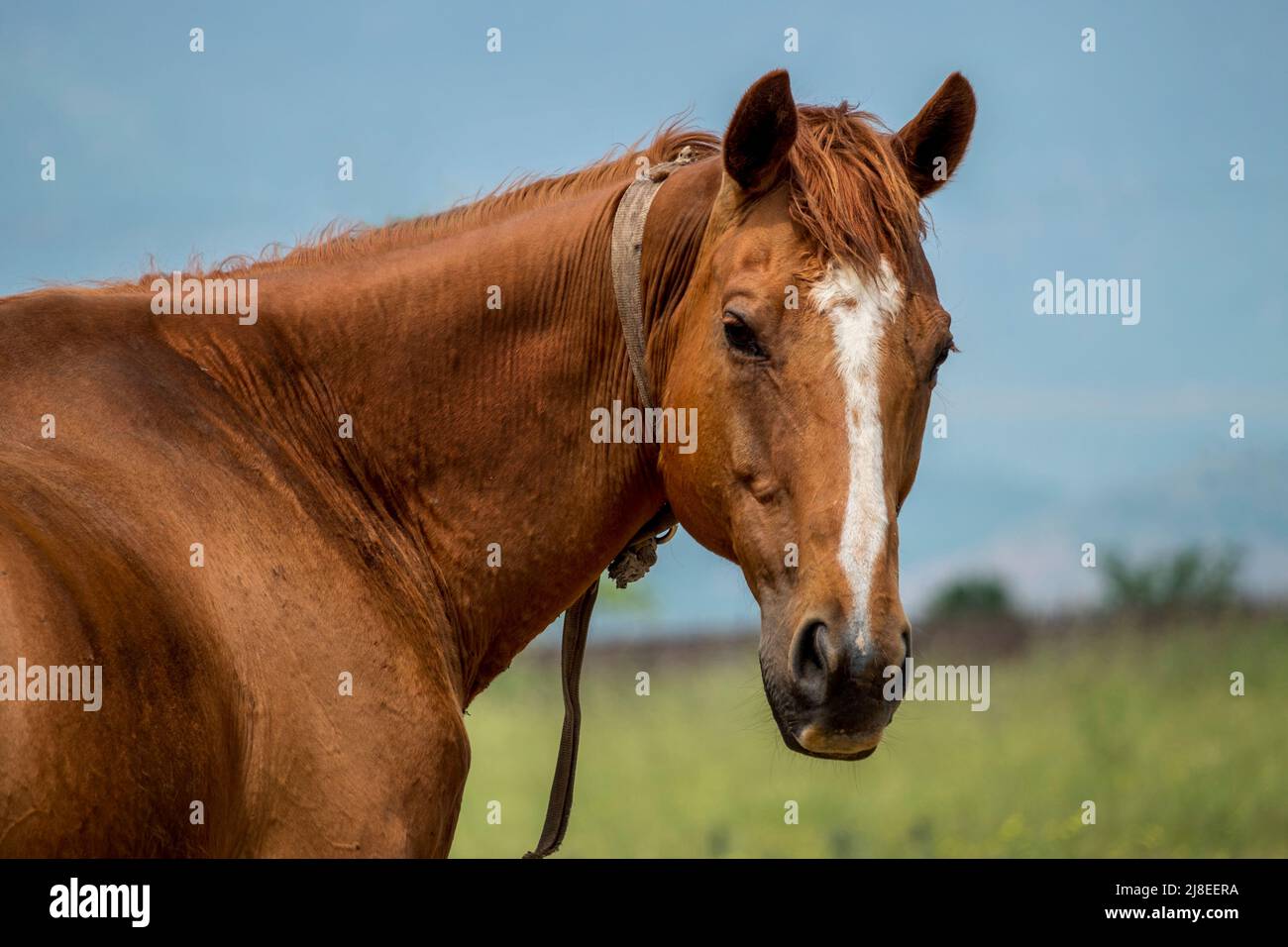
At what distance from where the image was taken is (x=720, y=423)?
12.9ft

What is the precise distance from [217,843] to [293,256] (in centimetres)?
209

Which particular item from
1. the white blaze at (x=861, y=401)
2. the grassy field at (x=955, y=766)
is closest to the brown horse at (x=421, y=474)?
the white blaze at (x=861, y=401)

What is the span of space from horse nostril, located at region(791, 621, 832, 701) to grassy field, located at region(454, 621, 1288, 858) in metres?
10.3

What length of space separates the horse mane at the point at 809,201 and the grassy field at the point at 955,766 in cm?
996

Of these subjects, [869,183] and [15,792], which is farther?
[869,183]

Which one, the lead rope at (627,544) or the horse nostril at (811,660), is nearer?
the horse nostril at (811,660)

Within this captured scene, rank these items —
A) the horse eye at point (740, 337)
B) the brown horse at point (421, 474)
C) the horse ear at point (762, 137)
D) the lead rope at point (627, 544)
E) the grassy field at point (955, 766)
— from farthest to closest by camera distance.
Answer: the grassy field at point (955, 766)
the lead rope at point (627, 544)
the horse ear at point (762, 137)
the horse eye at point (740, 337)
the brown horse at point (421, 474)

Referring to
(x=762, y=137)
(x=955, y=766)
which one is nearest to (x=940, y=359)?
(x=762, y=137)

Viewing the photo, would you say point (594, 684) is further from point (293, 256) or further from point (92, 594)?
point (92, 594)

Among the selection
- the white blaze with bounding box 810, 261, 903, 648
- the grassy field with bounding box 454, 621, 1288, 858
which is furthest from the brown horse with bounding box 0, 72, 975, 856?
the grassy field with bounding box 454, 621, 1288, 858

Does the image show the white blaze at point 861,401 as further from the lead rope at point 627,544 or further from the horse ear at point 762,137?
the lead rope at point 627,544

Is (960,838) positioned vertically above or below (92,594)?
below

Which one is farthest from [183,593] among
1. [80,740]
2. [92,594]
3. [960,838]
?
[960,838]

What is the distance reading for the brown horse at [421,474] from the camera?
332cm
